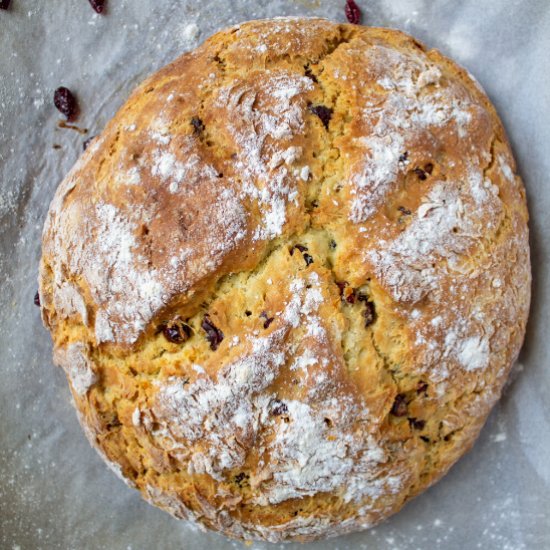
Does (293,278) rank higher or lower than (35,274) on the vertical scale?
higher

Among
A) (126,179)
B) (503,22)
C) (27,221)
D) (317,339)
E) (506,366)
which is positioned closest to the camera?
(317,339)

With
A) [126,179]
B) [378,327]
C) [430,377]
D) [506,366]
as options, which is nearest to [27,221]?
[126,179]

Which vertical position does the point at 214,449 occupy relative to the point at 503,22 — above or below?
below

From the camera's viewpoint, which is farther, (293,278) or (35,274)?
(35,274)

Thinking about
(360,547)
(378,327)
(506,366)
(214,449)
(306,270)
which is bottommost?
(360,547)

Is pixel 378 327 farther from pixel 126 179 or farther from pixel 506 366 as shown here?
pixel 126 179
